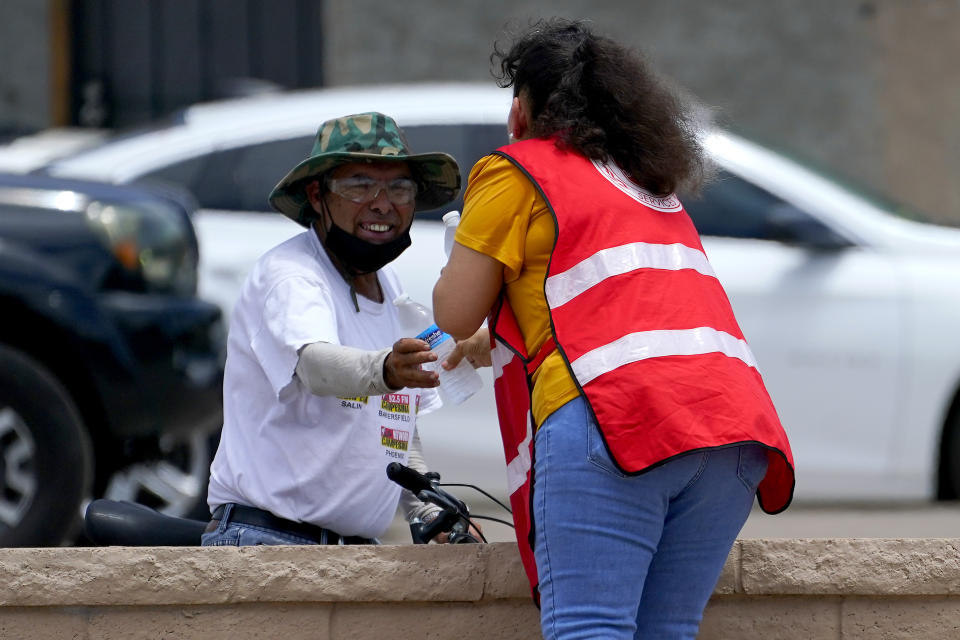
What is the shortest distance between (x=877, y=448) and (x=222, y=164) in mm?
3152

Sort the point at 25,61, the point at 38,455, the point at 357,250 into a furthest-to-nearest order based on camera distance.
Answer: the point at 25,61 < the point at 38,455 < the point at 357,250

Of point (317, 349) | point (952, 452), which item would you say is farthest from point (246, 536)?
point (952, 452)

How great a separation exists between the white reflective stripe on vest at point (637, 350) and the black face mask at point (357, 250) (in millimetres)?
743

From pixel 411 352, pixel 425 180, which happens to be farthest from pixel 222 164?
pixel 411 352

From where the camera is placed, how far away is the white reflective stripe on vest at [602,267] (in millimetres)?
2658

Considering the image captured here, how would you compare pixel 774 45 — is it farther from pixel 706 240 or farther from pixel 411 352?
pixel 411 352

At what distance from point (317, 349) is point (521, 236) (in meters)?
0.48

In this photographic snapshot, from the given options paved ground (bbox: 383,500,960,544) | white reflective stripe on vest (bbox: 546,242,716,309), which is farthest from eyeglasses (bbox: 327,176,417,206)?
paved ground (bbox: 383,500,960,544)

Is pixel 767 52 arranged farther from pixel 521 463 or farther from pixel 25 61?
pixel 521 463

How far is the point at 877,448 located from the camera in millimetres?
6633

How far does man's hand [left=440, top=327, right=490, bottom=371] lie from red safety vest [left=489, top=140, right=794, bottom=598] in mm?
263

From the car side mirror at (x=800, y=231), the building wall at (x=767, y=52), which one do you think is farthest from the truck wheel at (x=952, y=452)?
the building wall at (x=767, y=52)

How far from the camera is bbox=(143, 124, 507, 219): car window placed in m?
6.74

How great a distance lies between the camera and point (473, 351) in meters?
3.12
